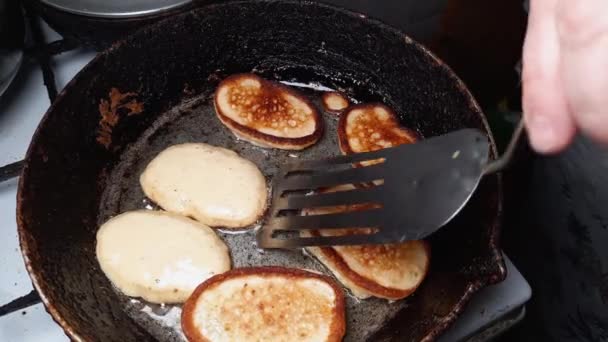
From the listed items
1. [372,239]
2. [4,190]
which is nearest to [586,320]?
[372,239]

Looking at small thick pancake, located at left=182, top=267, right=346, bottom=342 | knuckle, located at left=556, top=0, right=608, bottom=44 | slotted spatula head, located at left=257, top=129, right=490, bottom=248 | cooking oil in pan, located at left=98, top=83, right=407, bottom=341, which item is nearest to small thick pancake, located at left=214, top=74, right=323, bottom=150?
cooking oil in pan, located at left=98, top=83, right=407, bottom=341

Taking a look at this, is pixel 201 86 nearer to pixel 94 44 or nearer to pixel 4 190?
pixel 94 44

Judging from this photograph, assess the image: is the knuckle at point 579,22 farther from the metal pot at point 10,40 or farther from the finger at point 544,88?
the metal pot at point 10,40

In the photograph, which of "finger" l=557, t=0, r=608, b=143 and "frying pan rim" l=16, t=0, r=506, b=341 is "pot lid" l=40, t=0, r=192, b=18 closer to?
"frying pan rim" l=16, t=0, r=506, b=341

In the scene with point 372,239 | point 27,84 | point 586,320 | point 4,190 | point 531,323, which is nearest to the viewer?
point 372,239

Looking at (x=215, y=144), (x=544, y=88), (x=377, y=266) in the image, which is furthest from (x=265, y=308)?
(x=544, y=88)

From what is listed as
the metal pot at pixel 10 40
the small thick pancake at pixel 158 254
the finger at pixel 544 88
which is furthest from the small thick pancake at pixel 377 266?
the metal pot at pixel 10 40
